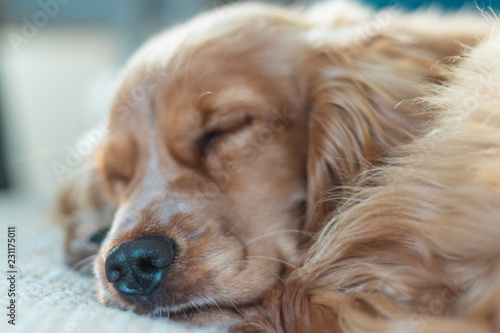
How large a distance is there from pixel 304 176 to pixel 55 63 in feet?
12.0

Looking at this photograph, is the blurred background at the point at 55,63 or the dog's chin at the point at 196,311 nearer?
the dog's chin at the point at 196,311

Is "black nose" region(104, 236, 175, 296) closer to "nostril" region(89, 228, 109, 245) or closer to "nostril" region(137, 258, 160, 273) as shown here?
"nostril" region(137, 258, 160, 273)

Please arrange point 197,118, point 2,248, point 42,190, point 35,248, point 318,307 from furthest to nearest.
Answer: point 42,190, point 35,248, point 2,248, point 197,118, point 318,307

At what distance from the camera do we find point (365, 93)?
1.20 meters

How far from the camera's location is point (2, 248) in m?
1.28

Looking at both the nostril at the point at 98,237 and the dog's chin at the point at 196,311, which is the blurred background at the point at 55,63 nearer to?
the nostril at the point at 98,237

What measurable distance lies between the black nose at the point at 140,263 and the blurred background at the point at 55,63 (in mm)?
2305

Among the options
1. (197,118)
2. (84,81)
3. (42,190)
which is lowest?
(42,190)

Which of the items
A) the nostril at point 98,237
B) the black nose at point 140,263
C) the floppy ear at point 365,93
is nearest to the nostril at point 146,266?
the black nose at point 140,263

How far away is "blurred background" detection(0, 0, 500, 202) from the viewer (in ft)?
11.4

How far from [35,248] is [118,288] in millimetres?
573

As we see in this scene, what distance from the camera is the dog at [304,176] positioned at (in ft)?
2.47

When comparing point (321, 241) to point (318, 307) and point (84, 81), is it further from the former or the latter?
point (84, 81)

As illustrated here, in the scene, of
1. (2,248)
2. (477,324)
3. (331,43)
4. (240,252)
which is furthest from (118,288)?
(331,43)
